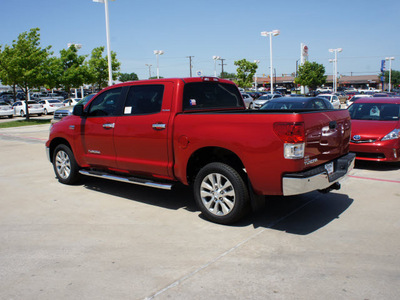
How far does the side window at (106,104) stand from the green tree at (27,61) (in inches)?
877

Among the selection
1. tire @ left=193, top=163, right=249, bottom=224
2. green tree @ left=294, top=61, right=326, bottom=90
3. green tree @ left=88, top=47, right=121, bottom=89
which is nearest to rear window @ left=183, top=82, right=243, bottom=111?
tire @ left=193, top=163, right=249, bottom=224

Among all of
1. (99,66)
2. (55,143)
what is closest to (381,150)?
(55,143)

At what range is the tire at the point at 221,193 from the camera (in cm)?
479

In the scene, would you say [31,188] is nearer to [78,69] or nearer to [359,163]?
[359,163]

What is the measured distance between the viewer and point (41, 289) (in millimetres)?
3506

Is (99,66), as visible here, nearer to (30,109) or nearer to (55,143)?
(30,109)

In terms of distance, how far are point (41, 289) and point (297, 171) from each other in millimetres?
2889

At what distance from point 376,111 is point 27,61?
2402cm

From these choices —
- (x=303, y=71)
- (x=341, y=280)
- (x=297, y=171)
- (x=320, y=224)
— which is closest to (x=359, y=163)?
(x=320, y=224)

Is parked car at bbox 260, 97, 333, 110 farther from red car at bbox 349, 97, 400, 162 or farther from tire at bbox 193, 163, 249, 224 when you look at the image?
tire at bbox 193, 163, 249, 224

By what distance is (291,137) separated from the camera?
14.2 feet

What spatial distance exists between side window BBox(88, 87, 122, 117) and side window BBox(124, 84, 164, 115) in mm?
303

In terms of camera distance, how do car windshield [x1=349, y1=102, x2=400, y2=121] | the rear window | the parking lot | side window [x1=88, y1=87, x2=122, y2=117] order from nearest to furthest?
the parking lot → the rear window → side window [x1=88, y1=87, x2=122, y2=117] → car windshield [x1=349, y1=102, x2=400, y2=121]

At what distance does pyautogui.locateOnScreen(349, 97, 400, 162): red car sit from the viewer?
27.3ft
